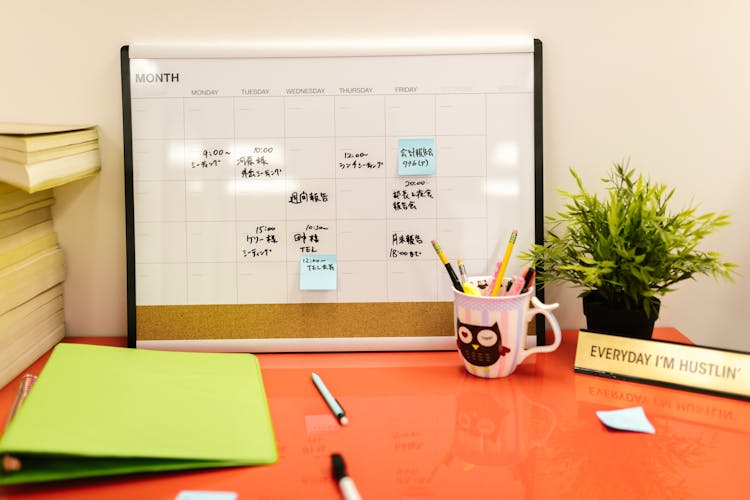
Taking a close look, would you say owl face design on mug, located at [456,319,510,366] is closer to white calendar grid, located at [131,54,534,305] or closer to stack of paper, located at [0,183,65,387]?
white calendar grid, located at [131,54,534,305]

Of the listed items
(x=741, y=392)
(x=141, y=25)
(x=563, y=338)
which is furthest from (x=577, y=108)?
(x=141, y=25)

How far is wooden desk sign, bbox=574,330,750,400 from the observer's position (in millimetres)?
821

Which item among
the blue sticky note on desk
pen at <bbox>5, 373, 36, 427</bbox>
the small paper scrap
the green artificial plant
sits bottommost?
the blue sticky note on desk

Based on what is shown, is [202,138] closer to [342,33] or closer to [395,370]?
[342,33]

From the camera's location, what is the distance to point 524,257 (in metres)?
1.00

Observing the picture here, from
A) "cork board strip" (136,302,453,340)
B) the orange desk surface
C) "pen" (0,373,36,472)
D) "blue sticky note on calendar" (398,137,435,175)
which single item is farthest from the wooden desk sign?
"pen" (0,373,36,472)

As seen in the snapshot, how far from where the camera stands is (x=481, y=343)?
890 millimetres

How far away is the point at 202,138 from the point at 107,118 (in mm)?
167

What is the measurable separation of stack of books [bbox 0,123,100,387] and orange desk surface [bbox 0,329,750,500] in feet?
0.21

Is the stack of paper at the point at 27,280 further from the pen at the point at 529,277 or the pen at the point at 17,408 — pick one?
the pen at the point at 529,277

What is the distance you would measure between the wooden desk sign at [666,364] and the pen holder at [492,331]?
0.20 ft

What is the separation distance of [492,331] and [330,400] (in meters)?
0.24

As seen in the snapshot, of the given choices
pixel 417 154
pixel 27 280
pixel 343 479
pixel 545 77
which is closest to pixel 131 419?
pixel 343 479

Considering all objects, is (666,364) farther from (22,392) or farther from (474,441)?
(22,392)
